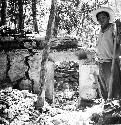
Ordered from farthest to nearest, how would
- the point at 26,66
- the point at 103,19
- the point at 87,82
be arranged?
1. the point at 26,66
2. the point at 87,82
3. the point at 103,19

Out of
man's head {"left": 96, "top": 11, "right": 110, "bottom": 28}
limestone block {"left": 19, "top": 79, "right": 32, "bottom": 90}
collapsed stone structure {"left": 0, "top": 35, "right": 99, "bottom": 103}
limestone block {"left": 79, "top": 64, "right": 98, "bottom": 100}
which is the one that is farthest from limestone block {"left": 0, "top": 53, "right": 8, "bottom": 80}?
man's head {"left": 96, "top": 11, "right": 110, "bottom": 28}

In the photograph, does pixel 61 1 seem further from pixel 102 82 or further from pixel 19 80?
pixel 102 82

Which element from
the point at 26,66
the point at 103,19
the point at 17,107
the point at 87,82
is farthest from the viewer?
the point at 26,66

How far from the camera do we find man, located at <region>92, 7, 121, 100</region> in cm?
434

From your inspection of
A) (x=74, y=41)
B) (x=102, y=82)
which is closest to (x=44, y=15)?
(x=74, y=41)

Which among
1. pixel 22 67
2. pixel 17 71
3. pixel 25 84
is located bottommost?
pixel 25 84

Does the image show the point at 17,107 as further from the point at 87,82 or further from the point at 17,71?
the point at 87,82

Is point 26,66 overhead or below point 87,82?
overhead

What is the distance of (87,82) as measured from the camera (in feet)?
20.4

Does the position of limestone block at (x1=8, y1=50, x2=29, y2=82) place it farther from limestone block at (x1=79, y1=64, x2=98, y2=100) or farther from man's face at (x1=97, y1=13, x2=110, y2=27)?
man's face at (x1=97, y1=13, x2=110, y2=27)

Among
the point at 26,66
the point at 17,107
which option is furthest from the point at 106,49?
the point at 26,66

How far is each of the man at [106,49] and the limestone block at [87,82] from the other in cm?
152

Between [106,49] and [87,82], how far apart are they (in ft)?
6.42

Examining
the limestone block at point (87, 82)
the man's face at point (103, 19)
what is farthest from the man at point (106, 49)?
the limestone block at point (87, 82)
